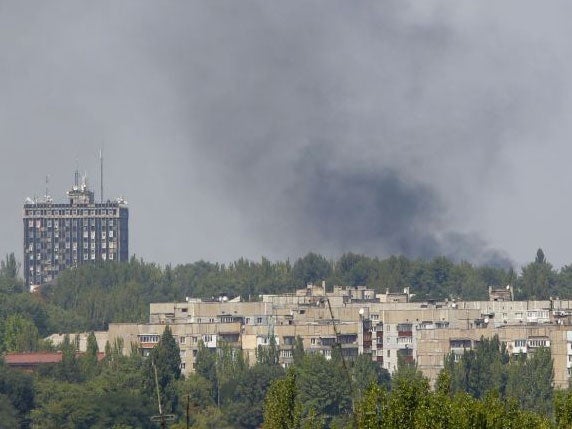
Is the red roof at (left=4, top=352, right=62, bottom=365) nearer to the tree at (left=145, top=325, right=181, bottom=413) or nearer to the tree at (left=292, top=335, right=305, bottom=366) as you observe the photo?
the tree at (left=292, top=335, right=305, bottom=366)

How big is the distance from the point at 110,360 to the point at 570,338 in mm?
30775

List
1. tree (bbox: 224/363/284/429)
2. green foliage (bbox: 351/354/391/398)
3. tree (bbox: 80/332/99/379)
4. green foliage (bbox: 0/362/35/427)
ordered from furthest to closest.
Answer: tree (bbox: 80/332/99/379)
green foliage (bbox: 351/354/391/398)
tree (bbox: 224/363/284/429)
green foliage (bbox: 0/362/35/427)

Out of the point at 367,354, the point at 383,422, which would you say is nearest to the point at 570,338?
the point at 367,354

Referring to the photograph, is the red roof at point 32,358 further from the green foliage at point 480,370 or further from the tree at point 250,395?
the green foliage at point 480,370

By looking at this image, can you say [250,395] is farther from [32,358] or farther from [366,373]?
[32,358]

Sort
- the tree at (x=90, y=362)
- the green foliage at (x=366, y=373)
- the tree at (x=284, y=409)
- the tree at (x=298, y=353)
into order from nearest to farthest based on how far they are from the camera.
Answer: the tree at (x=284, y=409) → the green foliage at (x=366, y=373) → the tree at (x=90, y=362) → the tree at (x=298, y=353)

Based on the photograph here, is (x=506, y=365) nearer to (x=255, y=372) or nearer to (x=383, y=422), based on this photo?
(x=255, y=372)

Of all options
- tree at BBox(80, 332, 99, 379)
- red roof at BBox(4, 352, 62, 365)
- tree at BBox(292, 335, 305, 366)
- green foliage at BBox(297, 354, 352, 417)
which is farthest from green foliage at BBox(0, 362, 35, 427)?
tree at BBox(292, 335, 305, 366)

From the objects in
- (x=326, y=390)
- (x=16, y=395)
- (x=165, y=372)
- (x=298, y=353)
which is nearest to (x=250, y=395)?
(x=326, y=390)

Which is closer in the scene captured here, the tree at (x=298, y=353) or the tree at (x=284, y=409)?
the tree at (x=284, y=409)

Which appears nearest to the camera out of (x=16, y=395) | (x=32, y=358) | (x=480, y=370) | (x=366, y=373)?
(x=16, y=395)

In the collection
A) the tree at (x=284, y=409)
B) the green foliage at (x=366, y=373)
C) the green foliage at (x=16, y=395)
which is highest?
the green foliage at (x=366, y=373)

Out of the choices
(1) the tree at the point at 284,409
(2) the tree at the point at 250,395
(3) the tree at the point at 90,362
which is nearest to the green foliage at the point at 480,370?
(2) the tree at the point at 250,395

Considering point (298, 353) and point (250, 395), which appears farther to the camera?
point (298, 353)
